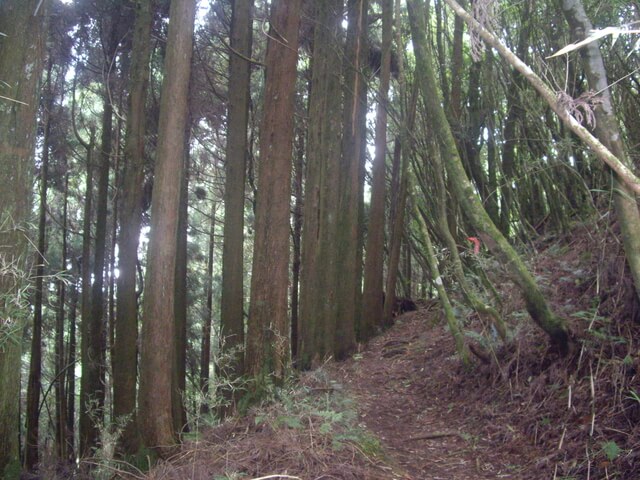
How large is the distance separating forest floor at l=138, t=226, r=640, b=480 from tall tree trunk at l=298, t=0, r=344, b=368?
2870 mm

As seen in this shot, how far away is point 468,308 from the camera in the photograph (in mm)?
9961

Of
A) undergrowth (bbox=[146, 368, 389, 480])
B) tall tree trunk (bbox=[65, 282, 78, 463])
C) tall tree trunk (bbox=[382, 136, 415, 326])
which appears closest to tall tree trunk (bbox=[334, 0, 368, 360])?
tall tree trunk (bbox=[382, 136, 415, 326])

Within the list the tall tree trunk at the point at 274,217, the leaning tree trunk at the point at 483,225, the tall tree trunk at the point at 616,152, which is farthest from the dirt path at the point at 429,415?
the tall tree trunk at the point at 616,152

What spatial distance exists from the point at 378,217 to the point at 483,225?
282 inches

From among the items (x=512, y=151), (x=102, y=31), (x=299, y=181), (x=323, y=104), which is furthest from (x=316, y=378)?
(x=299, y=181)

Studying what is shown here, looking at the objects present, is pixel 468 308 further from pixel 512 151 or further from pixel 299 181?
pixel 299 181

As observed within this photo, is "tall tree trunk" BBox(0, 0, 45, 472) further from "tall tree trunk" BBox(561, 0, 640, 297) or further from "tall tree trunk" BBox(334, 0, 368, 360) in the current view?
"tall tree trunk" BBox(334, 0, 368, 360)

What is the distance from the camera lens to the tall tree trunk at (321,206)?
1126 cm

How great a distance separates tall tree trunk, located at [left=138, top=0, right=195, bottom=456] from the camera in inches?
307

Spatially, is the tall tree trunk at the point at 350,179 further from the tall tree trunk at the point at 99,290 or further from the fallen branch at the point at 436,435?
the tall tree trunk at the point at 99,290

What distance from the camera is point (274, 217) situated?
26.1 feet

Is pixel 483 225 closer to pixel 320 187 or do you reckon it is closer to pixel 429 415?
pixel 429 415

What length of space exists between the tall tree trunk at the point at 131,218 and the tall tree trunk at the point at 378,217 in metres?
4.86

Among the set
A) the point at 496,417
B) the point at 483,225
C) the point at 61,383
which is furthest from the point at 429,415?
the point at 61,383
